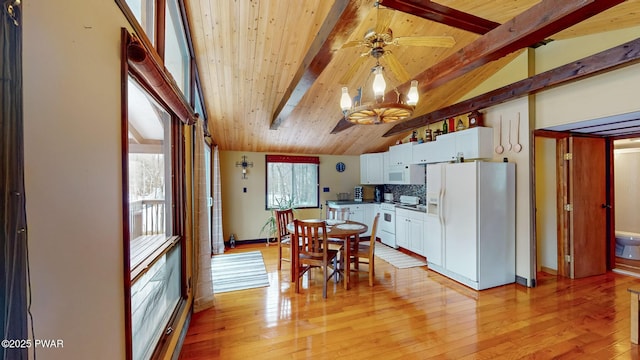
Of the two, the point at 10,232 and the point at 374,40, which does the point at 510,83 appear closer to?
the point at 374,40

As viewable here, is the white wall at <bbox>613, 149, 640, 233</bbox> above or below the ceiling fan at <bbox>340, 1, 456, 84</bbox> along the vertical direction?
below

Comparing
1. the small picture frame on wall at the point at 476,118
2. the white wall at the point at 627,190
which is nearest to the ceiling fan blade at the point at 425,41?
the small picture frame on wall at the point at 476,118

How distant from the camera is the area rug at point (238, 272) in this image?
350 centimetres

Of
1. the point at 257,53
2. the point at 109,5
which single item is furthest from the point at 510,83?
the point at 109,5

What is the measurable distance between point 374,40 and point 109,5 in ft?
5.64

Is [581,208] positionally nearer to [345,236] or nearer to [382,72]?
[345,236]

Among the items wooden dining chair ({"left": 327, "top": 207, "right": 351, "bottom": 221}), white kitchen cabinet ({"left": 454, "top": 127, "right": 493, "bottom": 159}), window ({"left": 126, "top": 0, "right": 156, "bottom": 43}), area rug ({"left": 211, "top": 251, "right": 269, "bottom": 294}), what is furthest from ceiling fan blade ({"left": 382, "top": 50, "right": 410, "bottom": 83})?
area rug ({"left": 211, "top": 251, "right": 269, "bottom": 294})

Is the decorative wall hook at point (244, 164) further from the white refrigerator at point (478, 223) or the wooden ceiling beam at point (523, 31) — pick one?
the wooden ceiling beam at point (523, 31)

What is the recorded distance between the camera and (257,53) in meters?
2.96

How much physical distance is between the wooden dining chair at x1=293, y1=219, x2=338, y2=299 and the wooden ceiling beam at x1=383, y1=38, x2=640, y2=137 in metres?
2.83

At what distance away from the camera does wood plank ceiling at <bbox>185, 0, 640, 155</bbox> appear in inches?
82.8

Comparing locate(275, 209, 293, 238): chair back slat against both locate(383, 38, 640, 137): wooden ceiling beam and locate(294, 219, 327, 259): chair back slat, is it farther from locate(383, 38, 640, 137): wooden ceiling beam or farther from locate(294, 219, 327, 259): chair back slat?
locate(383, 38, 640, 137): wooden ceiling beam

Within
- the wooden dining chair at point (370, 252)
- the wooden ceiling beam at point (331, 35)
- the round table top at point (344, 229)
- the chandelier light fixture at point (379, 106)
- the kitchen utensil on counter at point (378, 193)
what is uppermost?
the wooden ceiling beam at point (331, 35)

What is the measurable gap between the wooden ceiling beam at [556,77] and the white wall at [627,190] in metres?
3.52
